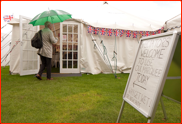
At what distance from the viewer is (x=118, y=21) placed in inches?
209

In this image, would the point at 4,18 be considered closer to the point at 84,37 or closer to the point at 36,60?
the point at 36,60

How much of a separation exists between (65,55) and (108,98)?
3348mm

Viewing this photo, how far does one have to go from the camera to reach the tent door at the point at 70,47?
212 inches

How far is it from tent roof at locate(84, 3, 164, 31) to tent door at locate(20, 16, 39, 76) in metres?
2.02

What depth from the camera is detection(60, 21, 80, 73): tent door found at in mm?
5375

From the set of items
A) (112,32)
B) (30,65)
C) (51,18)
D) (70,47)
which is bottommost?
(30,65)

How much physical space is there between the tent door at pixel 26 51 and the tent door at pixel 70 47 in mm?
1009

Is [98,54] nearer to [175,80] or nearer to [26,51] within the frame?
[26,51]

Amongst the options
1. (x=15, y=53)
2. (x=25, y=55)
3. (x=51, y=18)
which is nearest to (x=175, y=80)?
(x=51, y=18)

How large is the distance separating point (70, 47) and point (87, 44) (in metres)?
0.67

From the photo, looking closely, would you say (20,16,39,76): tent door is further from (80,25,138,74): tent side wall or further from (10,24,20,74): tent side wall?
(80,25,138,74): tent side wall

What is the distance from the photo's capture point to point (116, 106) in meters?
2.11

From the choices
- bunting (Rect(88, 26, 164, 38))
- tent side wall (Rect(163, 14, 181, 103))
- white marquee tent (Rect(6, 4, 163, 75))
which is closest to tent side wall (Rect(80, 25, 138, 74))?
white marquee tent (Rect(6, 4, 163, 75))

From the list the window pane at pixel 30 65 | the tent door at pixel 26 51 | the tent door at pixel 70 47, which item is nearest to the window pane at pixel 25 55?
the tent door at pixel 26 51
